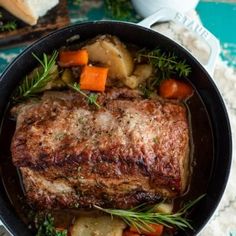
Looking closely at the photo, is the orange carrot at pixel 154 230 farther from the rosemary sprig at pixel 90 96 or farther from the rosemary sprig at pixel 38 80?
the rosemary sprig at pixel 38 80

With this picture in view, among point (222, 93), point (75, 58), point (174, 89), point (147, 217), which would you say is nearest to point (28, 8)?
point (75, 58)

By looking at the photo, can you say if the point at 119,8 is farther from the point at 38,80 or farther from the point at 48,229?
the point at 48,229

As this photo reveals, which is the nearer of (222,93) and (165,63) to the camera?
(165,63)

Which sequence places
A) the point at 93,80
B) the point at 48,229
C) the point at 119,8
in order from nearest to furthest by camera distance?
the point at 48,229 → the point at 93,80 → the point at 119,8

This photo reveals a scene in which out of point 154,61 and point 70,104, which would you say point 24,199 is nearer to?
point 70,104

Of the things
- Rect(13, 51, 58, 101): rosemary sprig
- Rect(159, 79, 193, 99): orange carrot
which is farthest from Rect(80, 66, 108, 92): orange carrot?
Rect(159, 79, 193, 99): orange carrot

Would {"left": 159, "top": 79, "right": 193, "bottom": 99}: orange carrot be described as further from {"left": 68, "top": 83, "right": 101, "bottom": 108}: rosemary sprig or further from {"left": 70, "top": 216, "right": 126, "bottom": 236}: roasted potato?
{"left": 70, "top": 216, "right": 126, "bottom": 236}: roasted potato
